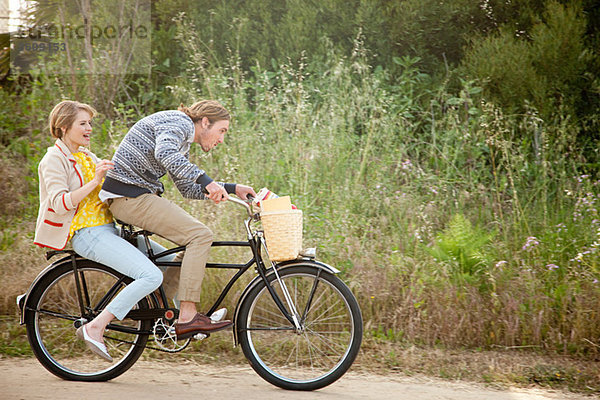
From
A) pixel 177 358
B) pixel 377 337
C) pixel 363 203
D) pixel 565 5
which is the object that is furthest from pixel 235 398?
pixel 565 5

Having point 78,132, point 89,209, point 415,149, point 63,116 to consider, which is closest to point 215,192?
point 89,209

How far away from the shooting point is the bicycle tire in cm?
438

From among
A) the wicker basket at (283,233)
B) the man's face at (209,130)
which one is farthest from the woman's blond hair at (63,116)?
the wicker basket at (283,233)

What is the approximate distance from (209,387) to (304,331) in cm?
74

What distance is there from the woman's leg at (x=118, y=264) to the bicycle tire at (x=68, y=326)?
0.18 m

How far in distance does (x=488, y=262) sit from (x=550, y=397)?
1.42 meters

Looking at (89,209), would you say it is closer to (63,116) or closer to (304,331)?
(63,116)

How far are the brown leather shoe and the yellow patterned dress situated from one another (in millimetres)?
852

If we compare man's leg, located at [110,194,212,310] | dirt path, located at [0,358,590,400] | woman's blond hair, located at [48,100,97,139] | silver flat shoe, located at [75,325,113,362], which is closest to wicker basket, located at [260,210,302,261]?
man's leg, located at [110,194,212,310]

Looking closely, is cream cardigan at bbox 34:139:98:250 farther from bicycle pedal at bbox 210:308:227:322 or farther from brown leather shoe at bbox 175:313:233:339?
bicycle pedal at bbox 210:308:227:322

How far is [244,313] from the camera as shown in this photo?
430 centimetres

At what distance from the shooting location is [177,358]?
4996 millimetres

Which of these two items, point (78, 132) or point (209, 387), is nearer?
point (78, 132)

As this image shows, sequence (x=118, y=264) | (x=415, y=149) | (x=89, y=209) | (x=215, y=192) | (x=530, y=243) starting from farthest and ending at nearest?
1. (x=415, y=149)
2. (x=530, y=243)
3. (x=89, y=209)
4. (x=118, y=264)
5. (x=215, y=192)
